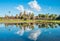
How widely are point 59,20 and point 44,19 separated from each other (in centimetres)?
225

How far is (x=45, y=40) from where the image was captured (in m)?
8.68

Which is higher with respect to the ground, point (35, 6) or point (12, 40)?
point (35, 6)

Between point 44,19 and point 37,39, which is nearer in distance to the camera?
point 37,39

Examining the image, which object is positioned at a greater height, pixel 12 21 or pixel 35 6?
pixel 35 6

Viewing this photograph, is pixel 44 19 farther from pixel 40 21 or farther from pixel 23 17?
pixel 23 17

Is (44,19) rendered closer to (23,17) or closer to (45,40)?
(23,17)

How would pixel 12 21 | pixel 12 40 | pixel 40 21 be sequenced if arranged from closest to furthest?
pixel 12 40 → pixel 12 21 → pixel 40 21

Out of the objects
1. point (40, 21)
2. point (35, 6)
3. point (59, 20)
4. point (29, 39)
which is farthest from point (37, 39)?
point (59, 20)

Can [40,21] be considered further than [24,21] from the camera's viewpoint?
Yes

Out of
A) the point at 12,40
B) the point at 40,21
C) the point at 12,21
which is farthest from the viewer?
the point at 40,21

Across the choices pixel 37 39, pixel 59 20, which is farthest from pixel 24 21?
pixel 37 39

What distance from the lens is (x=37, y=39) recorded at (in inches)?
355

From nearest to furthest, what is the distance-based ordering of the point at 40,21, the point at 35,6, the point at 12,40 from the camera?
the point at 12,40, the point at 35,6, the point at 40,21

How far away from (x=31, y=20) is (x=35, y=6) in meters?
5.72
